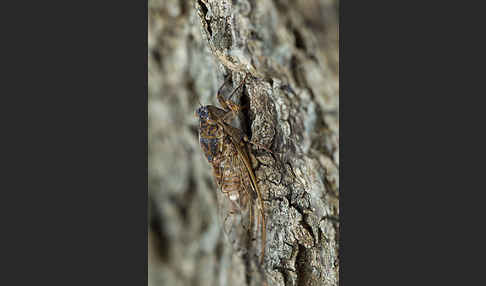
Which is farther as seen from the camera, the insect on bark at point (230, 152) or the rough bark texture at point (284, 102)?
the insect on bark at point (230, 152)

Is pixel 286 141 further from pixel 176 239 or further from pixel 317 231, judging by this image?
pixel 176 239

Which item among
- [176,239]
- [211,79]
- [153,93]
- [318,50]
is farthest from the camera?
[176,239]

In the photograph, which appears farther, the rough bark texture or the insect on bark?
the insect on bark

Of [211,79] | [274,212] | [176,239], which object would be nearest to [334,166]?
[274,212]

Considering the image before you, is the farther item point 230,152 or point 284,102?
point 230,152

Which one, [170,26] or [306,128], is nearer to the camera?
[306,128]

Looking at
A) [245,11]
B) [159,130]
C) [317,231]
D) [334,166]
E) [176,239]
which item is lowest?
[176,239]

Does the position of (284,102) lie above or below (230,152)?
above

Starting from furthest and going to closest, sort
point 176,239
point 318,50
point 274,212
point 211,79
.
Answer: point 176,239 < point 211,79 < point 274,212 < point 318,50
